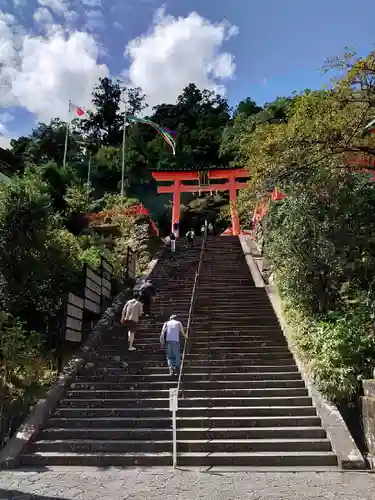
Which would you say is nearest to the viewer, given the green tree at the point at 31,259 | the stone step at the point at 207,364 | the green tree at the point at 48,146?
the stone step at the point at 207,364

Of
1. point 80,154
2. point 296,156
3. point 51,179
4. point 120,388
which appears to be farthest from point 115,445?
point 80,154

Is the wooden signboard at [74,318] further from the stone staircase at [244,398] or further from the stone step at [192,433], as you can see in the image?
the stone step at [192,433]

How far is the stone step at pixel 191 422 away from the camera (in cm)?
751

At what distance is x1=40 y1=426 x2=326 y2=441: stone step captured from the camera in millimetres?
7223

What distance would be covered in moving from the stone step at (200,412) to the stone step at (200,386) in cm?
58

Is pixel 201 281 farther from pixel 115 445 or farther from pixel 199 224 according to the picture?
pixel 199 224

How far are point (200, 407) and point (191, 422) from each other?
517 millimetres

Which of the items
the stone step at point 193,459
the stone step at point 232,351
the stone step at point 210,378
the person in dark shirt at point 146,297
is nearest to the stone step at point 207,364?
the stone step at point 232,351

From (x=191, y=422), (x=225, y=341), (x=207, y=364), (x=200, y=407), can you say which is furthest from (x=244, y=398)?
(x=225, y=341)

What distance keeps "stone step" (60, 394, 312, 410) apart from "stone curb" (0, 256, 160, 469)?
0.33 m

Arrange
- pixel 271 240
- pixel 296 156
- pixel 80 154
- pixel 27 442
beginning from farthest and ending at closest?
1. pixel 80 154
2. pixel 271 240
3. pixel 296 156
4. pixel 27 442

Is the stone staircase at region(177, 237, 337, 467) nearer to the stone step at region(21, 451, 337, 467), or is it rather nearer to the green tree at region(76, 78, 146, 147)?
the stone step at region(21, 451, 337, 467)

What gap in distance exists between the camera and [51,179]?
23.5m

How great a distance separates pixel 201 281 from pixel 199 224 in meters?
21.4
